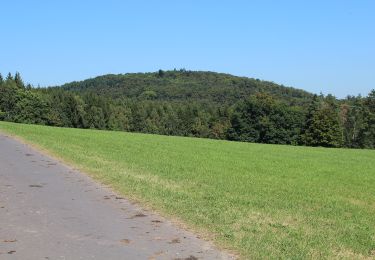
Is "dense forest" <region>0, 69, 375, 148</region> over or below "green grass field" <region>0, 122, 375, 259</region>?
over

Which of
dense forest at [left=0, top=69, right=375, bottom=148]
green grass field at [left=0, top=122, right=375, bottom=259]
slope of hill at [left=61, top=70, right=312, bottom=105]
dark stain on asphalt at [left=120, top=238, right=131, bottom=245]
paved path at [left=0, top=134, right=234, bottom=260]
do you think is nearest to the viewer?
paved path at [left=0, top=134, right=234, bottom=260]

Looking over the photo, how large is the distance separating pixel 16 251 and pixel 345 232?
215 inches

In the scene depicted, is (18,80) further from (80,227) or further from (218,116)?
(80,227)

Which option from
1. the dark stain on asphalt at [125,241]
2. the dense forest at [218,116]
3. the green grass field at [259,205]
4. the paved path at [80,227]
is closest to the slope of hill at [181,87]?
the dense forest at [218,116]

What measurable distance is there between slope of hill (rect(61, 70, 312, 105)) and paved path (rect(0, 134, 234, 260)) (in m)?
147

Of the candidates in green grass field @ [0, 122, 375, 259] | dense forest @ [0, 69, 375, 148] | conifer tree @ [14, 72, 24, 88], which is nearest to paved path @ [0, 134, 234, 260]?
green grass field @ [0, 122, 375, 259]

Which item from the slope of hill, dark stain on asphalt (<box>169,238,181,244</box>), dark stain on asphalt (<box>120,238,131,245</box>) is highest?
the slope of hill

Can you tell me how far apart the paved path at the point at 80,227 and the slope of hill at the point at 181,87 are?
147328 mm

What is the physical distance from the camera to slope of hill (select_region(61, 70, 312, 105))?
164 metres

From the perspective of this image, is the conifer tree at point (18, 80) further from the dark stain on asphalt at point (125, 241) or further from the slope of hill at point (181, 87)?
the dark stain on asphalt at point (125, 241)

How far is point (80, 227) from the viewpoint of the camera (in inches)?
302

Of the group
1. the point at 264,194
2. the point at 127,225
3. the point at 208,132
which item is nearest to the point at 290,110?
the point at 208,132

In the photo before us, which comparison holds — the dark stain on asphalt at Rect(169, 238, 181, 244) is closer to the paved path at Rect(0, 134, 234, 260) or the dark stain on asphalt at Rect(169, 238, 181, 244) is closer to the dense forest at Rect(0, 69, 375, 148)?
the paved path at Rect(0, 134, 234, 260)

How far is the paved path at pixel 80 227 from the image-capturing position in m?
6.30
